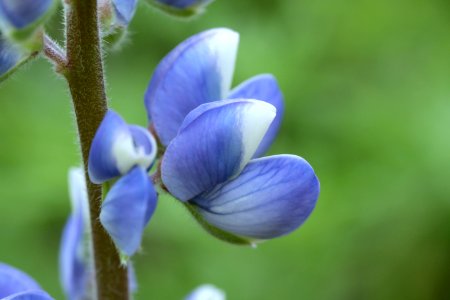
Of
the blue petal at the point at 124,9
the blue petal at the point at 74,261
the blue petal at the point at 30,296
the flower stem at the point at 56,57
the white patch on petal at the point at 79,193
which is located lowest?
the blue petal at the point at 74,261

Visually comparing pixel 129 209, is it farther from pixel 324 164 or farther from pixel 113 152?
pixel 324 164

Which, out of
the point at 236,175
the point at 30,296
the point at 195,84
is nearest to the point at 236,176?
the point at 236,175

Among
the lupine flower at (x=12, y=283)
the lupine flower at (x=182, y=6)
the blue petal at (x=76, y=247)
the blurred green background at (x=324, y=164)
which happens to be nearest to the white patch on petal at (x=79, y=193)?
the blue petal at (x=76, y=247)

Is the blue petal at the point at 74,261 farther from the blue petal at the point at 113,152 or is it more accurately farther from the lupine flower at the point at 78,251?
the blue petal at the point at 113,152

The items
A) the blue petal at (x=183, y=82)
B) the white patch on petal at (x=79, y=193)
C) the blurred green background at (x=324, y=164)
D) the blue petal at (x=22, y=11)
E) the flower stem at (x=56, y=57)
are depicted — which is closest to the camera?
the blue petal at (x=22, y=11)

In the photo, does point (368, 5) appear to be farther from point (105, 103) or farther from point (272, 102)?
point (105, 103)

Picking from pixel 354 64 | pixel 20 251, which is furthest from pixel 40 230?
pixel 354 64
